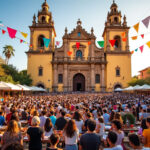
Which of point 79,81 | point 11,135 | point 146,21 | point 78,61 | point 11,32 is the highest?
point 78,61

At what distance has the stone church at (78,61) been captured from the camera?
128 ft

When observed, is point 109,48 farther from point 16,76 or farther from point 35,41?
point 16,76

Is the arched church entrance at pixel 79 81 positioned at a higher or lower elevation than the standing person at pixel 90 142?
higher

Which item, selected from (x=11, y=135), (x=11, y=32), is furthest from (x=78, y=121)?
(x=11, y=32)

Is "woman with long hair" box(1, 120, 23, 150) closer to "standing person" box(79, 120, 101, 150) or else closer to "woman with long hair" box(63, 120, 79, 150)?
"woman with long hair" box(63, 120, 79, 150)

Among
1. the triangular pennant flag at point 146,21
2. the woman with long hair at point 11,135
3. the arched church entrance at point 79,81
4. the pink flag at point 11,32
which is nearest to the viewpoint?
the woman with long hair at point 11,135

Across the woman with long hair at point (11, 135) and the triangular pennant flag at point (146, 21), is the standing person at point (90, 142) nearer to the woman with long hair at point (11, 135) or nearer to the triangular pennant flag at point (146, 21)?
the woman with long hair at point (11, 135)

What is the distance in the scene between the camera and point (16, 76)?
35.2 m

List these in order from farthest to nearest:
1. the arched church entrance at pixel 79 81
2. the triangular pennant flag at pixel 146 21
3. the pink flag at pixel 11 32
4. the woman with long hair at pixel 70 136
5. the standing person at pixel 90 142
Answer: the arched church entrance at pixel 79 81, the pink flag at pixel 11 32, the triangular pennant flag at pixel 146 21, the woman with long hair at pixel 70 136, the standing person at pixel 90 142

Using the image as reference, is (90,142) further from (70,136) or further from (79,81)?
(79,81)

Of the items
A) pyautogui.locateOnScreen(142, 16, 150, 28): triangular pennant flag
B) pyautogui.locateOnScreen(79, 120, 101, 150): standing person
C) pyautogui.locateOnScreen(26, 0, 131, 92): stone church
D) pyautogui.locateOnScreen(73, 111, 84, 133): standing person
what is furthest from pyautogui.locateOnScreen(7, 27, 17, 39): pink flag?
pyautogui.locateOnScreen(26, 0, 131, 92): stone church

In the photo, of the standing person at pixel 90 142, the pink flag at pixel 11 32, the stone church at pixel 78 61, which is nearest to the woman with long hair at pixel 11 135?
the standing person at pixel 90 142

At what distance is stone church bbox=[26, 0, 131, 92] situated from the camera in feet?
128

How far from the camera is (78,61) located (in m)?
39.7
